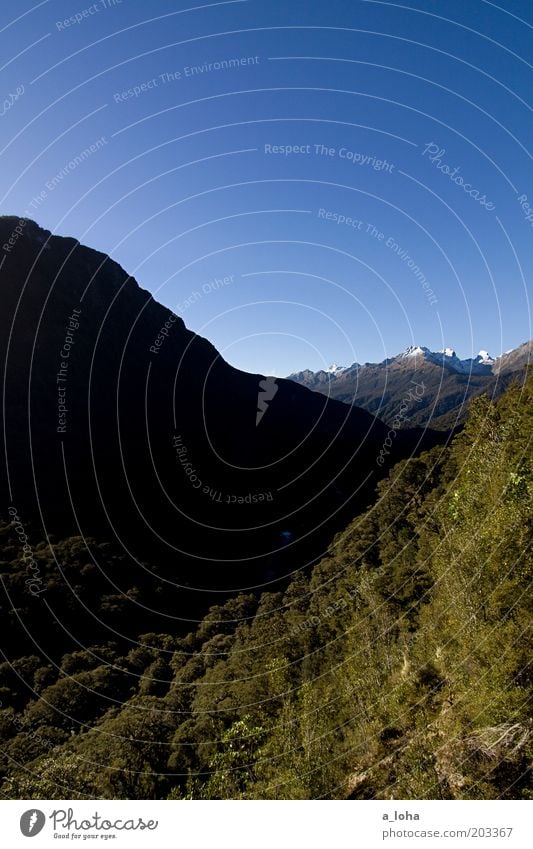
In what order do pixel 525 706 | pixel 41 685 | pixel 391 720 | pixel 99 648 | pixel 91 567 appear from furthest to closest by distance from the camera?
1. pixel 91 567
2. pixel 99 648
3. pixel 41 685
4. pixel 391 720
5. pixel 525 706

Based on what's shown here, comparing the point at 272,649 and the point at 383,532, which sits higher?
the point at 383,532

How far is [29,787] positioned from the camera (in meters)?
41.8

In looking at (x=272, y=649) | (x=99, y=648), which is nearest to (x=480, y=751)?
(x=272, y=649)

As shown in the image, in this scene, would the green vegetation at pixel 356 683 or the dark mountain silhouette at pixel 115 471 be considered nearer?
the green vegetation at pixel 356 683

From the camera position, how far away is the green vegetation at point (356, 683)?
2864 cm

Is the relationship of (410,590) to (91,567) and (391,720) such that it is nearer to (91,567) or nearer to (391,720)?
(391,720)

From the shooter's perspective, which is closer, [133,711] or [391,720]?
[391,720]

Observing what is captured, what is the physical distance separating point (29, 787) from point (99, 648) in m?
60.9

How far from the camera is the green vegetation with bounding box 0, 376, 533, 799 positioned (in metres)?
28.6

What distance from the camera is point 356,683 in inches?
1852

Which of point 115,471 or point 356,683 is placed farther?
point 115,471

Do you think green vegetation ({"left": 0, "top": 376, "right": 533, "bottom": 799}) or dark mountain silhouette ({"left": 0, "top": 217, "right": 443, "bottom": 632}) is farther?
dark mountain silhouette ({"left": 0, "top": 217, "right": 443, "bottom": 632})

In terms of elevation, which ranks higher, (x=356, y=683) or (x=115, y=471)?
(x=356, y=683)
